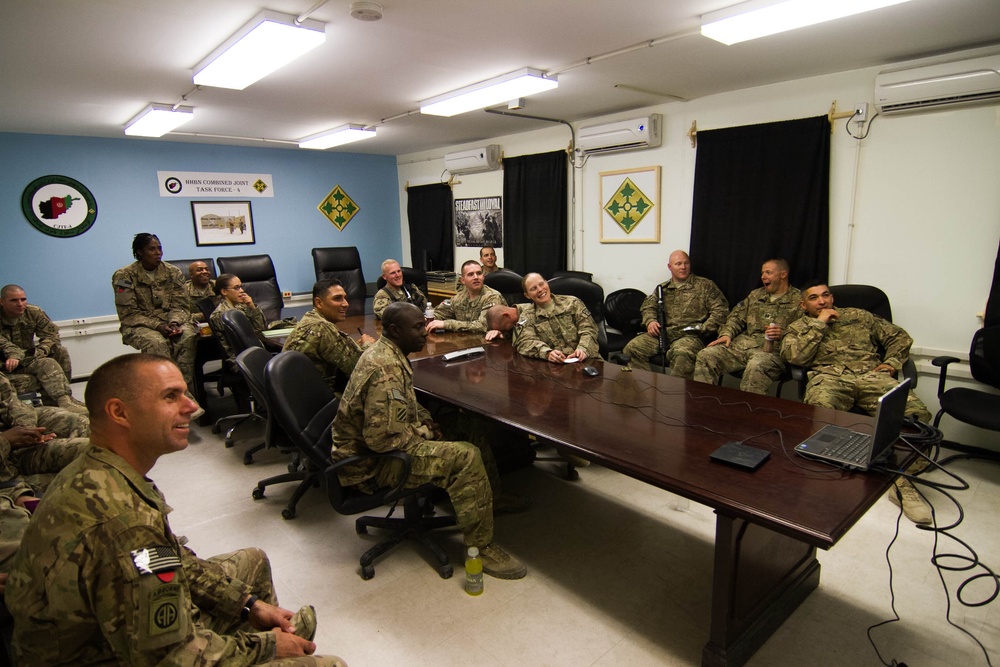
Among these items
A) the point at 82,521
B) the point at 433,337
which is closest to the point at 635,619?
the point at 82,521

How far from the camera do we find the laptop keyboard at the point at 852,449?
1.78m

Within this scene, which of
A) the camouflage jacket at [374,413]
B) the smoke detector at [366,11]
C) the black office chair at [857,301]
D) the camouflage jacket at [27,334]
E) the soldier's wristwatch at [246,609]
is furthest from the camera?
the camouflage jacket at [27,334]

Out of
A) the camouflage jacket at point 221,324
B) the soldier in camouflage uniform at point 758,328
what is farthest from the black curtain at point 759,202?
the camouflage jacket at point 221,324

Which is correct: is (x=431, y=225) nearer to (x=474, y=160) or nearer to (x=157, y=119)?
(x=474, y=160)

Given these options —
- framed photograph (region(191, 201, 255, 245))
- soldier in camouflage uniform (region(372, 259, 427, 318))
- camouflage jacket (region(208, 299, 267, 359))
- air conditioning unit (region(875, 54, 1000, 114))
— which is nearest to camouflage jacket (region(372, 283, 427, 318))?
soldier in camouflage uniform (region(372, 259, 427, 318))

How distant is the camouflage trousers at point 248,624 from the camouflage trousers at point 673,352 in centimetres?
321

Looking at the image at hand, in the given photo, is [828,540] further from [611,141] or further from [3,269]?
[3,269]

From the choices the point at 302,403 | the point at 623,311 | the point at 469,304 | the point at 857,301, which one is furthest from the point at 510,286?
the point at 302,403

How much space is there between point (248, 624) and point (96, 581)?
1.88 feet

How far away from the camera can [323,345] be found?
10.4ft

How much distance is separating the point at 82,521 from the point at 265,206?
6689 millimetres

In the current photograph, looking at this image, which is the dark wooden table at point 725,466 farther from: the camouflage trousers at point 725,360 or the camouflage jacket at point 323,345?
the camouflage trousers at point 725,360

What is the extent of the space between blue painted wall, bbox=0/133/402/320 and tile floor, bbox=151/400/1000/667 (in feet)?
13.2

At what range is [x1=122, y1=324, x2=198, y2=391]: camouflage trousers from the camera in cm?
464
